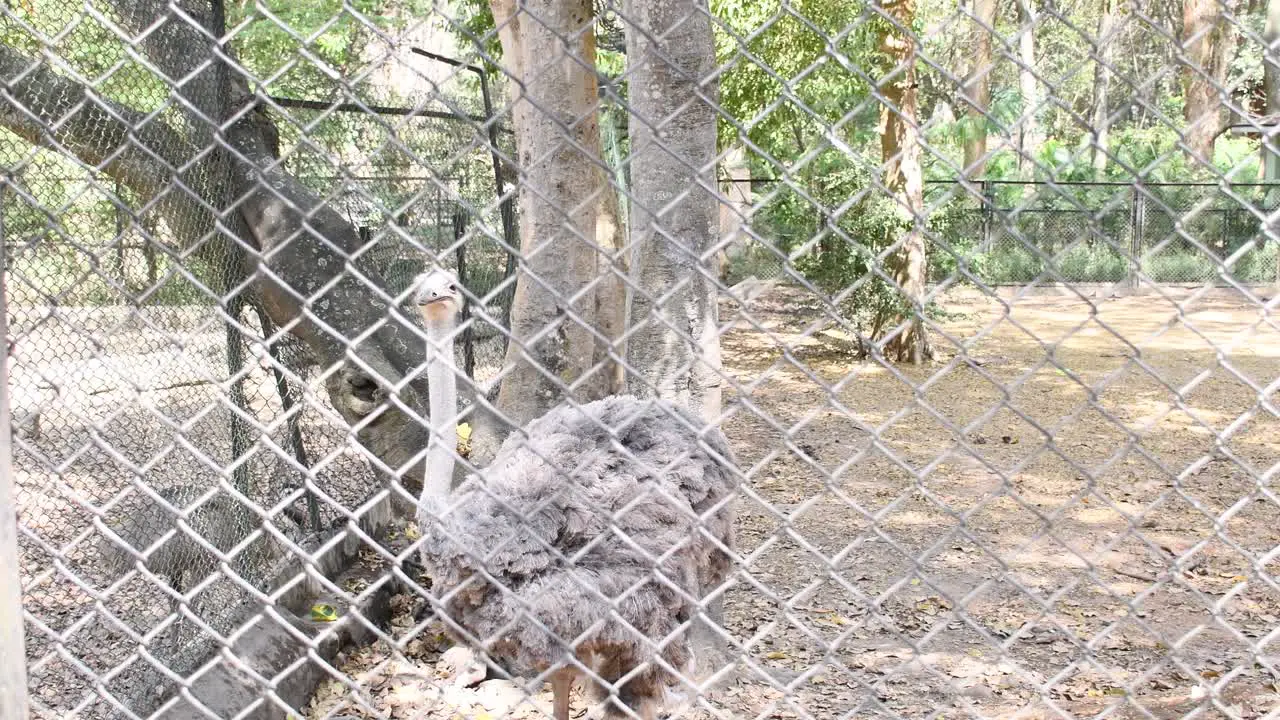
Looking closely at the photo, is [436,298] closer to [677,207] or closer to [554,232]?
[677,207]

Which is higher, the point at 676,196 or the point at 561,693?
the point at 676,196

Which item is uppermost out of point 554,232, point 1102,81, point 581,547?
point 554,232

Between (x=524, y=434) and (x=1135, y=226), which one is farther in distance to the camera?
(x=1135, y=226)

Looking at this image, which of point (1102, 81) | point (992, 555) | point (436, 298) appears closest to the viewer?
point (992, 555)

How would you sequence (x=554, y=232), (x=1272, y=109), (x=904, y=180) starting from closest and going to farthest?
(x=554, y=232)
(x=904, y=180)
(x=1272, y=109)

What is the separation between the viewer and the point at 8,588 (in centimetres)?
174

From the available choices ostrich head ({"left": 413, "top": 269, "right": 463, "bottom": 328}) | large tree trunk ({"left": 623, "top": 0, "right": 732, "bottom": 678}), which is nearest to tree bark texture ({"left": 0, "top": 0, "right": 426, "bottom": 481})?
ostrich head ({"left": 413, "top": 269, "right": 463, "bottom": 328})

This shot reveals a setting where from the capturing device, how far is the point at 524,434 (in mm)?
1812

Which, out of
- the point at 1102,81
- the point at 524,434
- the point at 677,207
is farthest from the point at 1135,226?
the point at 524,434

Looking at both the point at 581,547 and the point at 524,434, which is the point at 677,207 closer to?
the point at 581,547

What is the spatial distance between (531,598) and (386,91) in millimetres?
4869

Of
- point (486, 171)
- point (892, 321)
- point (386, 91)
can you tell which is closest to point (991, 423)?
point (892, 321)

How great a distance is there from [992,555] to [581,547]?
159cm

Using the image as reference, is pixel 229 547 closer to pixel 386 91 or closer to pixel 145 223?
pixel 145 223
